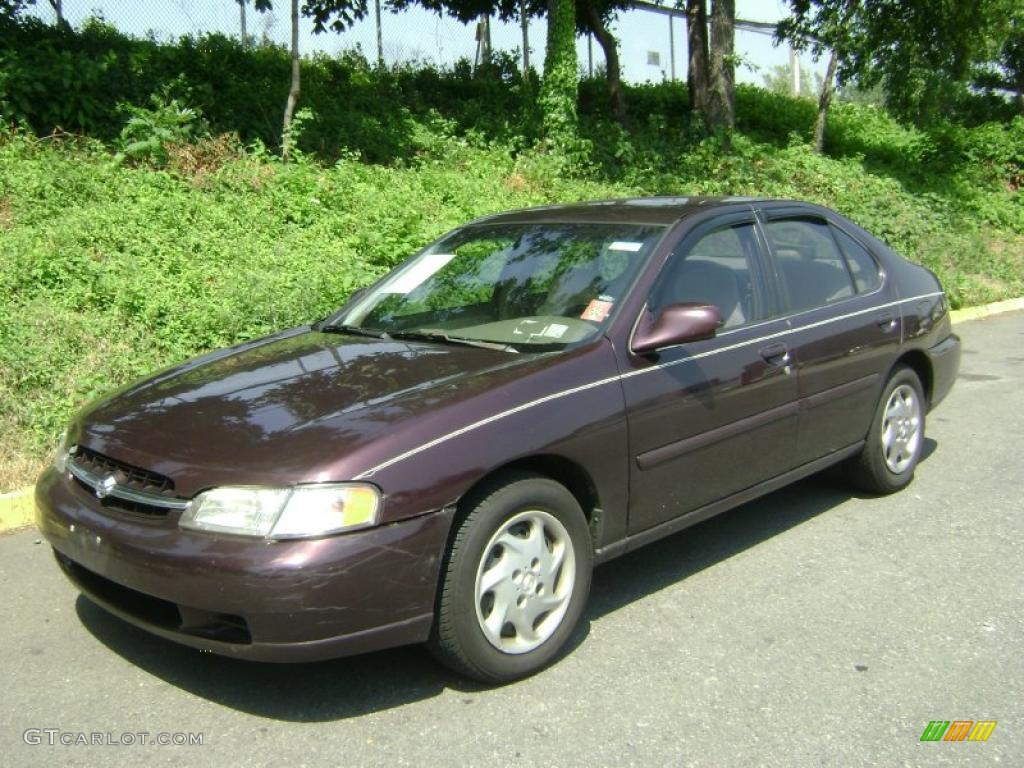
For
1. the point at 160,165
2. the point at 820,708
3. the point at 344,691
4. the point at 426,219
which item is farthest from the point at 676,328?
the point at 160,165

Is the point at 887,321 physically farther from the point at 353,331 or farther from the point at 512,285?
the point at 353,331

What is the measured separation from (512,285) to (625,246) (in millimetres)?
527

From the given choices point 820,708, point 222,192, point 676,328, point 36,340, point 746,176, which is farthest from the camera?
point 746,176

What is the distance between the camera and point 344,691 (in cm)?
373

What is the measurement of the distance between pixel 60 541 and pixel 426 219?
7012mm

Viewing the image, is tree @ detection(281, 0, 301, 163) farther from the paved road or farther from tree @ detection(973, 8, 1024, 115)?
tree @ detection(973, 8, 1024, 115)

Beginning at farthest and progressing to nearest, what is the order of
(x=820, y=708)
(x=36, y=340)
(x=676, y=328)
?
(x=36, y=340)
(x=676, y=328)
(x=820, y=708)

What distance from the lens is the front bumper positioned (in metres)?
3.24

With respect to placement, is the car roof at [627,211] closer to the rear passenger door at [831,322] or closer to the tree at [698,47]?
the rear passenger door at [831,322]

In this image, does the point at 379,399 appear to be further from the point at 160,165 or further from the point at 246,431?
the point at 160,165

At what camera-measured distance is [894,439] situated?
578 cm

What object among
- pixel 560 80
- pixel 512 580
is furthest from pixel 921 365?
pixel 560 80

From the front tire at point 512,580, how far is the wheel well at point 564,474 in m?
0.04

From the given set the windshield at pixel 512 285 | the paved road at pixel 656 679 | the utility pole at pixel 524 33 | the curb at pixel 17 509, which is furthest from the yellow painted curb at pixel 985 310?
the curb at pixel 17 509
